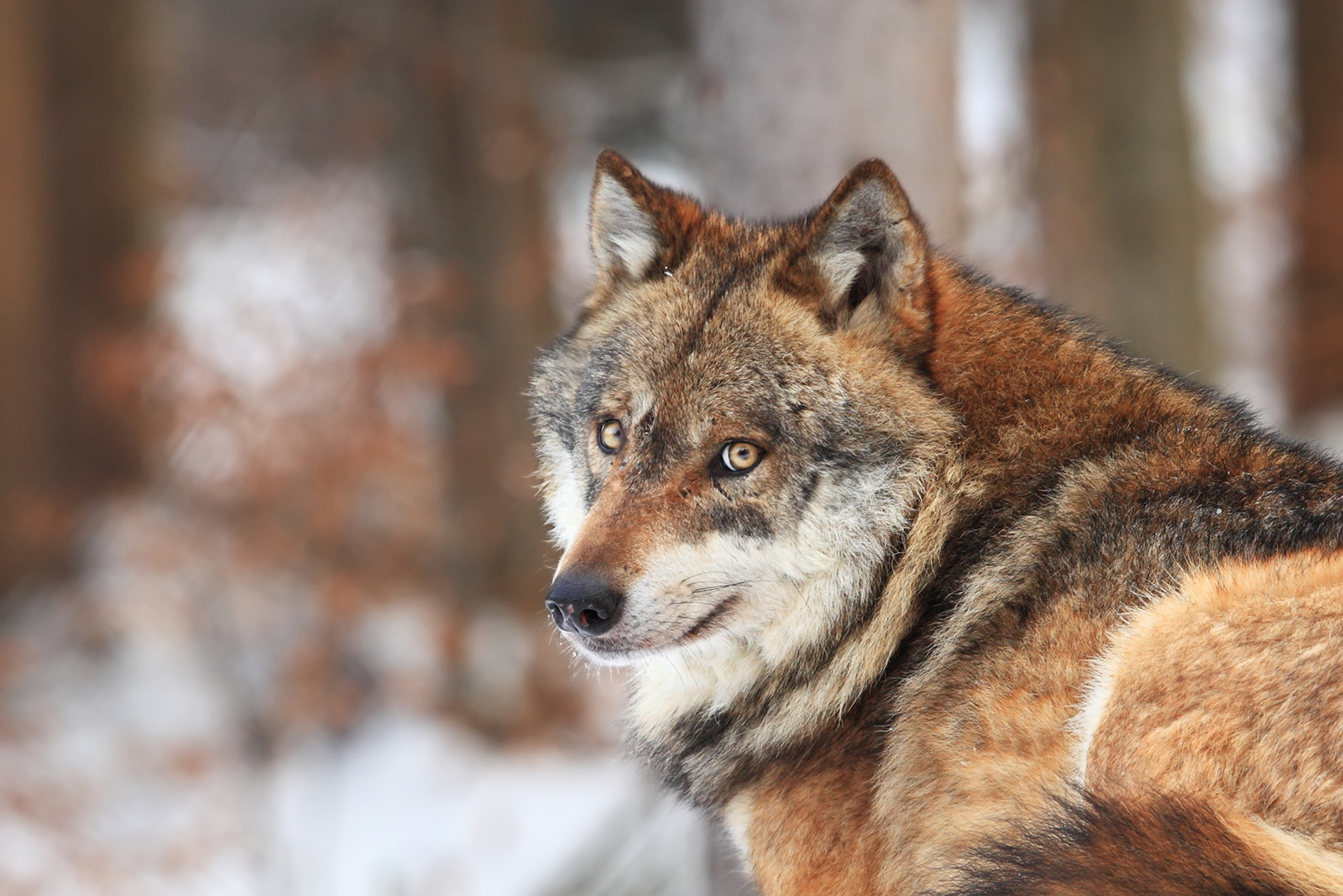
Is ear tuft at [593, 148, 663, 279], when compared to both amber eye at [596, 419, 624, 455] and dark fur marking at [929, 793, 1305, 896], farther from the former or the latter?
dark fur marking at [929, 793, 1305, 896]

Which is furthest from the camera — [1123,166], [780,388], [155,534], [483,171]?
[483,171]

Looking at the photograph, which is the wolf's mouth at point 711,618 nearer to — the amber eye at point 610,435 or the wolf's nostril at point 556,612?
the wolf's nostril at point 556,612

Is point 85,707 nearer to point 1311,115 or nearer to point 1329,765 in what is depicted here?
point 1329,765

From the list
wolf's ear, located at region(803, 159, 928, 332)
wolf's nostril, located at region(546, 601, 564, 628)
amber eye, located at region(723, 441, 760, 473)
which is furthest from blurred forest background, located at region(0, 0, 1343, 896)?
wolf's nostril, located at region(546, 601, 564, 628)

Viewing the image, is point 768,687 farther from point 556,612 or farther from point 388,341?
point 388,341

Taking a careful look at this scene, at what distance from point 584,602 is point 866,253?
44.1 inches

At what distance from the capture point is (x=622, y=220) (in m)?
3.40

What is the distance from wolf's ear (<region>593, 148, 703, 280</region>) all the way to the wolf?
1 cm

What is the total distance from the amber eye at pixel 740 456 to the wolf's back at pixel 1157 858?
1.08 meters

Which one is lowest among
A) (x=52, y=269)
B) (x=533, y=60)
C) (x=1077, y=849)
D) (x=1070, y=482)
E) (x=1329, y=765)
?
(x=1077, y=849)

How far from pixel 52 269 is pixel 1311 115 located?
1208 cm

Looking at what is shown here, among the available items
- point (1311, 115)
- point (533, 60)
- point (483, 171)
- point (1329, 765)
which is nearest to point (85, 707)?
point (483, 171)

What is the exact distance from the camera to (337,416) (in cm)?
751

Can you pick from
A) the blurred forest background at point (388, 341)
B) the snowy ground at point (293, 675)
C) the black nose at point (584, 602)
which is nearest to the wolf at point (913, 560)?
the black nose at point (584, 602)
